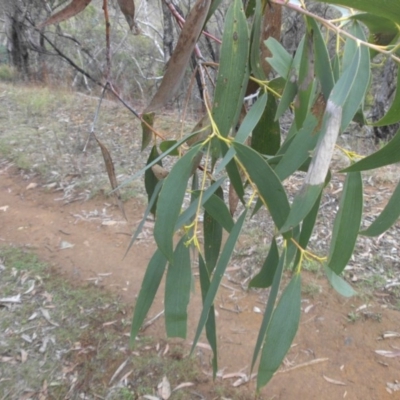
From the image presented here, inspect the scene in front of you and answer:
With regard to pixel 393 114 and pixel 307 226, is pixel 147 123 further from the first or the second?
pixel 393 114

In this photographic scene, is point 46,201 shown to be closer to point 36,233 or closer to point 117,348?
point 36,233

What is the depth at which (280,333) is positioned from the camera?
2.61 feet

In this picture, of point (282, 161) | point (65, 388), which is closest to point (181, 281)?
point (282, 161)

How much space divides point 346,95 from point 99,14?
11105 millimetres

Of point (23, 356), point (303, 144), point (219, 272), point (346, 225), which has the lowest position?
Result: point (23, 356)

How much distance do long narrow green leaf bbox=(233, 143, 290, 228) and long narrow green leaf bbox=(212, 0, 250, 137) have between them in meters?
0.08

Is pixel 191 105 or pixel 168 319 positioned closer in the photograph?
pixel 168 319

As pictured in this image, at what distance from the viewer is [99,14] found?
34.5ft

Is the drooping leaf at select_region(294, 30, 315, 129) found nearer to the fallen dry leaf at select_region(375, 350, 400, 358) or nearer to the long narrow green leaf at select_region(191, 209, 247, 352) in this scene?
the long narrow green leaf at select_region(191, 209, 247, 352)

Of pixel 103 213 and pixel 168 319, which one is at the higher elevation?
pixel 168 319

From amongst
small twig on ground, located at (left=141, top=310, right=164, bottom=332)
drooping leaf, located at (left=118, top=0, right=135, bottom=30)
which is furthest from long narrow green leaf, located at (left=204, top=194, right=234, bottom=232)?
small twig on ground, located at (left=141, top=310, right=164, bottom=332)

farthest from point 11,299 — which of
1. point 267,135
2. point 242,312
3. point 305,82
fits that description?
point 305,82

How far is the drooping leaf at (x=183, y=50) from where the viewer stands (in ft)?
2.53

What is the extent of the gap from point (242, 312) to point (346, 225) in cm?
150
